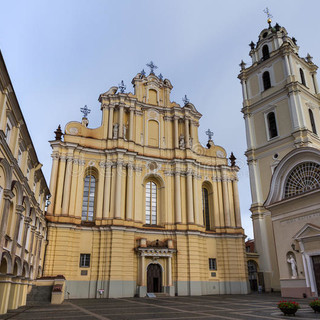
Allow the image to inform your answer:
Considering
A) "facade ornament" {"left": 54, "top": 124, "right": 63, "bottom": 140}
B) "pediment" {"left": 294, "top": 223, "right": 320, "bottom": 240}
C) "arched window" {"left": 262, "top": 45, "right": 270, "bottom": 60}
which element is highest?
"arched window" {"left": 262, "top": 45, "right": 270, "bottom": 60}

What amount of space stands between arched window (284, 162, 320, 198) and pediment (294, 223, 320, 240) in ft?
8.65

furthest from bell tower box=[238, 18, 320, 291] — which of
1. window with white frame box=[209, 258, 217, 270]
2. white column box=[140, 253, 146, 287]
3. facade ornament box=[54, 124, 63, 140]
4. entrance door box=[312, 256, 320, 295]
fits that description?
facade ornament box=[54, 124, 63, 140]

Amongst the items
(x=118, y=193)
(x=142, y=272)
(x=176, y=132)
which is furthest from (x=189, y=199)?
(x=142, y=272)

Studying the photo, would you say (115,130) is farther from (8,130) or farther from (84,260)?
(8,130)

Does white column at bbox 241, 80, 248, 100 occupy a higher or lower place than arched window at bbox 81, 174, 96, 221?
higher

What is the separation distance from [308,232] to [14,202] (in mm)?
19403

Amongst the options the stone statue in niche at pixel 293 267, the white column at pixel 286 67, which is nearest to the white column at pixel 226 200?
the stone statue in niche at pixel 293 267

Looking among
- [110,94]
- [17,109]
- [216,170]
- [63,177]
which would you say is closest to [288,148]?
[216,170]

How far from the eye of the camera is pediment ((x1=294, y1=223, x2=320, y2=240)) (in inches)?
879

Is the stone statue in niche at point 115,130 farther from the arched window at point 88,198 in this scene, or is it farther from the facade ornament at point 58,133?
the facade ornament at point 58,133

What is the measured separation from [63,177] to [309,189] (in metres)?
20.3

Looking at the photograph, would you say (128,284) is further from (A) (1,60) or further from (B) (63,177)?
(A) (1,60)

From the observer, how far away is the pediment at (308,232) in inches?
879

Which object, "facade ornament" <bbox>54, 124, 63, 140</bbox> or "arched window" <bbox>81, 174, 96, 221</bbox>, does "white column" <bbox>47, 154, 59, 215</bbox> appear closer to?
"facade ornament" <bbox>54, 124, 63, 140</bbox>
